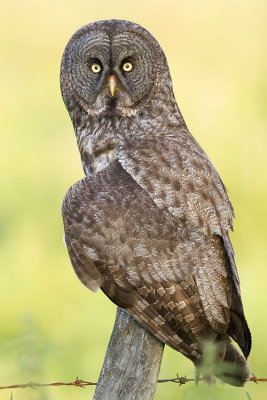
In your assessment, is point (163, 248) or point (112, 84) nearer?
point (163, 248)

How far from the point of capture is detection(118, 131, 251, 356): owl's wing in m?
4.53

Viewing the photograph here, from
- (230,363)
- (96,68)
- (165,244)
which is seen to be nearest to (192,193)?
(165,244)

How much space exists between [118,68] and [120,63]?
0.03 metres

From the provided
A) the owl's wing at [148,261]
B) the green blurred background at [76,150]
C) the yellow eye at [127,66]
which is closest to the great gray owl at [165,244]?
the owl's wing at [148,261]

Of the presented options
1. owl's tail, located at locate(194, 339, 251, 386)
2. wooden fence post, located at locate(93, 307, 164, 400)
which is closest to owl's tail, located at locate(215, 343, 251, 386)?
owl's tail, located at locate(194, 339, 251, 386)

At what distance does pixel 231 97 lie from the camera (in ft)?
37.5

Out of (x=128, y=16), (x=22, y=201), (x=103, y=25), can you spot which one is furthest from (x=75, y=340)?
(x=128, y=16)

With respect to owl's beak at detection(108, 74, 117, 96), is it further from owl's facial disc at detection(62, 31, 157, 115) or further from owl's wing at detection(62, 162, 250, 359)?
owl's wing at detection(62, 162, 250, 359)

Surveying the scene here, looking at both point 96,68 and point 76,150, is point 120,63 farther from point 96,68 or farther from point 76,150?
point 76,150

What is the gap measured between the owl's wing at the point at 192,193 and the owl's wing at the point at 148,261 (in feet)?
0.12

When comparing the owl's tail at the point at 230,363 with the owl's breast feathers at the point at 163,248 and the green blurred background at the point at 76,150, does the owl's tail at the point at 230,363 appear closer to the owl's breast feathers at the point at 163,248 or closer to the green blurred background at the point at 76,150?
the owl's breast feathers at the point at 163,248

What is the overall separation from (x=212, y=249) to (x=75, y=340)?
330 centimetres

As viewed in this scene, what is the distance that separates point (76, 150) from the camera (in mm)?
10227

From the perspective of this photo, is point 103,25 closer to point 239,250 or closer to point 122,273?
point 122,273
